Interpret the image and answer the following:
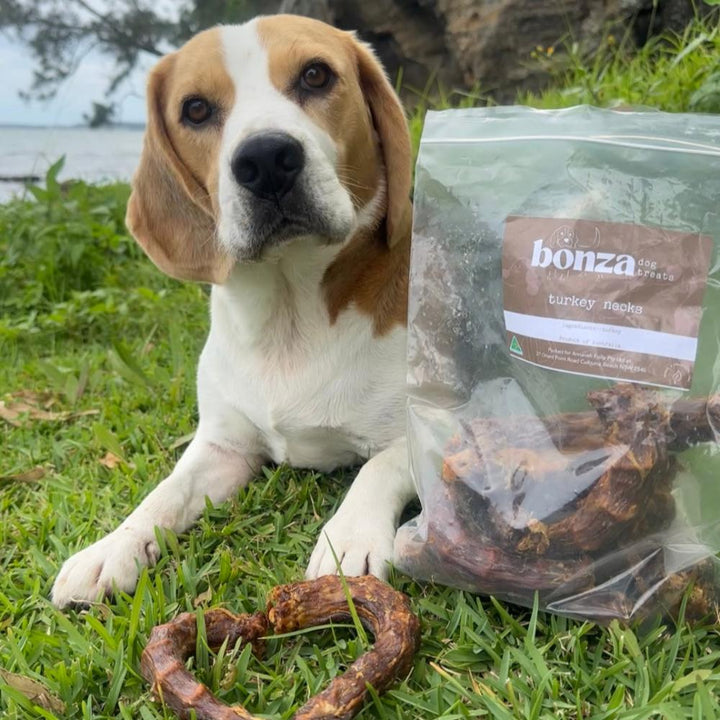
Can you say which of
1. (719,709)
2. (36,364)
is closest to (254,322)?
(719,709)

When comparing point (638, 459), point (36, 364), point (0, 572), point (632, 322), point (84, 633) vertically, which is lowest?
point (36, 364)

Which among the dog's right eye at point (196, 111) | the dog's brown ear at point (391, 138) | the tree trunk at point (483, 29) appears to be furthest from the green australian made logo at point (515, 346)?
the tree trunk at point (483, 29)

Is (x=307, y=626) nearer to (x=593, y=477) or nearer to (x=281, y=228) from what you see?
(x=593, y=477)

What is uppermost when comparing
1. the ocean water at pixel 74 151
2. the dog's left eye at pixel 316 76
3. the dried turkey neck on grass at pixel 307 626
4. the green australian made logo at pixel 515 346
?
the dog's left eye at pixel 316 76

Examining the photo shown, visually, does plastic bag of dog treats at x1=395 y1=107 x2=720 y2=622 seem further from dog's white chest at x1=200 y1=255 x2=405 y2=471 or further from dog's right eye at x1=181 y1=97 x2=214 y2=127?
dog's right eye at x1=181 y1=97 x2=214 y2=127

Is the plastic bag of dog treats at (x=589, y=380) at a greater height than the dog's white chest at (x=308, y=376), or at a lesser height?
greater

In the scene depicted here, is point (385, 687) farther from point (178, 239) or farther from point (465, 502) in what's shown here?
point (178, 239)

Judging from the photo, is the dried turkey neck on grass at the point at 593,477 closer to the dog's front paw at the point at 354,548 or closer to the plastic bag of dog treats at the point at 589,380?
the plastic bag of dog treats at the point at 589,380
